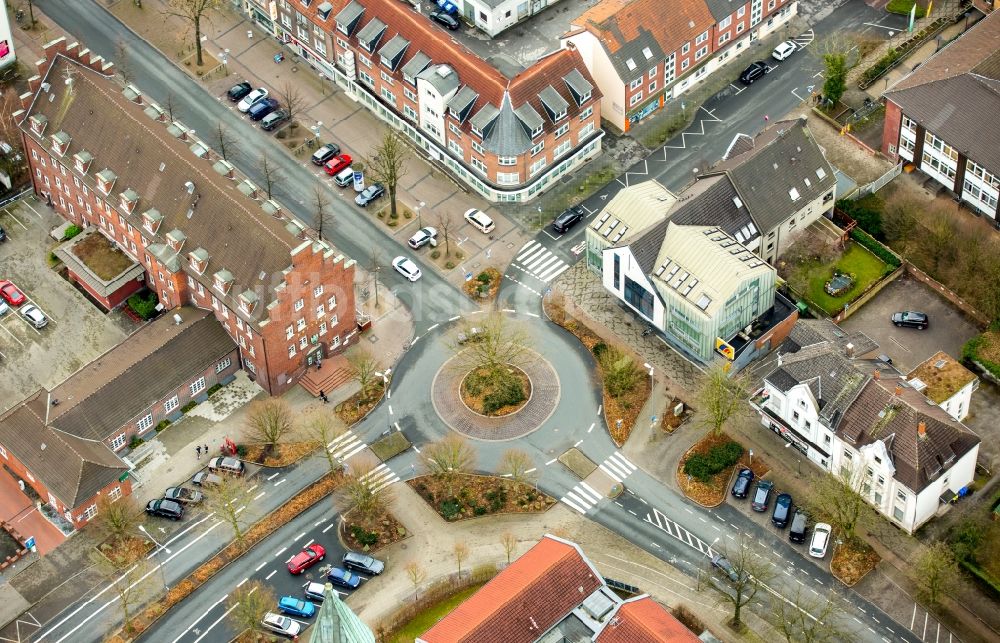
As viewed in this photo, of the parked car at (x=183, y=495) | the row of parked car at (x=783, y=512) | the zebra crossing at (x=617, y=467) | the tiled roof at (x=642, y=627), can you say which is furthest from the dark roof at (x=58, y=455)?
the row of parked car at (x=783, y=512)

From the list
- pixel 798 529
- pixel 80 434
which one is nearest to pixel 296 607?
pixel 80 434

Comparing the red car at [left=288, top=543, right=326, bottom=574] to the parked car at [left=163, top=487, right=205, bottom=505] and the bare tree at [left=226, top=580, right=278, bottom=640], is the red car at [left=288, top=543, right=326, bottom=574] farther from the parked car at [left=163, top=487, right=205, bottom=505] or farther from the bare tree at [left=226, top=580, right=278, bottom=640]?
the parked car at [left=163, top=487, right=205, bottom=505]

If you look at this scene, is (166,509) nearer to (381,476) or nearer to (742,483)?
(381,476)

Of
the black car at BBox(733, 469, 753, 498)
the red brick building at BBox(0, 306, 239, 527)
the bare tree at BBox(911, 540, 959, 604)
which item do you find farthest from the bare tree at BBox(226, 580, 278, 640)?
the bare tree at BBox(911, 540, 959, 604)

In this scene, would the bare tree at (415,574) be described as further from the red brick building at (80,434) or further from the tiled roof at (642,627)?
the red brick building at (80,434)

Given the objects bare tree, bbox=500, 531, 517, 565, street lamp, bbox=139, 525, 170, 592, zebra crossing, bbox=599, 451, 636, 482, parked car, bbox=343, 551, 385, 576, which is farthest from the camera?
zebra crossing, bbox=599, 451, 636, 482

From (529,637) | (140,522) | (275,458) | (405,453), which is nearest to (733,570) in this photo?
(529,637)
